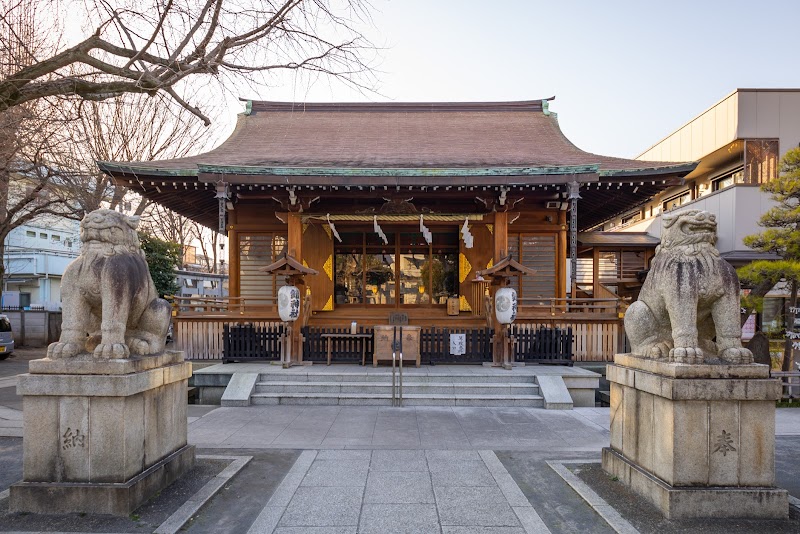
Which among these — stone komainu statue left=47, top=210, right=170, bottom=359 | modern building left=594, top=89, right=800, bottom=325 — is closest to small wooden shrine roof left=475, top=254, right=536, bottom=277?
modern building left=594, top=89, right=800, bottom=325

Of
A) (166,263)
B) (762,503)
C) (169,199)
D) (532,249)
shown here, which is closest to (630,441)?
(762,503)

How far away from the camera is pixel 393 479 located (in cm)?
449

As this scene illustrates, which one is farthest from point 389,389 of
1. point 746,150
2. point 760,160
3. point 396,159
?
point 760,160

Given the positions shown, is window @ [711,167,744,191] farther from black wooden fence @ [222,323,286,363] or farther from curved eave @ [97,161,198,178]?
curved eave @ [97,161,198,178]

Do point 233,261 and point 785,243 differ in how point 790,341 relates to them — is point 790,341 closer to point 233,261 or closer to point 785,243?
point 785,243

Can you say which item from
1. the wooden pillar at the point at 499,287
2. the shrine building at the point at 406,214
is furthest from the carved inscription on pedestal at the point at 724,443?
the shrine building at the point at 406,214

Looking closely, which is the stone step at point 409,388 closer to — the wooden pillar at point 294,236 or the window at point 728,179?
the wooden pillar at point 294,236

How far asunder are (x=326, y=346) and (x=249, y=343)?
6.27ft

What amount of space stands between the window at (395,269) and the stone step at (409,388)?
501 centimetres

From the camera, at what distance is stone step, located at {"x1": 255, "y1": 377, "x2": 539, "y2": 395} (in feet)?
26.9

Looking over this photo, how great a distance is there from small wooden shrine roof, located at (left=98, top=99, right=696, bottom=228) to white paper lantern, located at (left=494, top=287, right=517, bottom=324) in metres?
2.82

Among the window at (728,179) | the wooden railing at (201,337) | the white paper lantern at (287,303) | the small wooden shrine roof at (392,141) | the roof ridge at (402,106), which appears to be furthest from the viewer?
the roof ridge at (402,106)

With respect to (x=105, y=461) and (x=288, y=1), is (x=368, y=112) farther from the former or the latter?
(x=105, y=461)

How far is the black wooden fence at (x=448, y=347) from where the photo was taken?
32.3 ft
